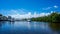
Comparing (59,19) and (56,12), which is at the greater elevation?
(56,12)

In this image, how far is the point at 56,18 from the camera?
4853 cm

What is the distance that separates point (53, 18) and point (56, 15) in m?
2.01

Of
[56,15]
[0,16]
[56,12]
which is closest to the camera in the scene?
[56,15]

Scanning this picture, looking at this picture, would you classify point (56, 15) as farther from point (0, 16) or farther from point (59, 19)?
point (0, 16)

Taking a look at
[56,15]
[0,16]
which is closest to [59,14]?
[56,15]

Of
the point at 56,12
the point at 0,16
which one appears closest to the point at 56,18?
the point at 56,12

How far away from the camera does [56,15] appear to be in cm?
4831

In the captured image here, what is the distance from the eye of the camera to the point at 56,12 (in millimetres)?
52094

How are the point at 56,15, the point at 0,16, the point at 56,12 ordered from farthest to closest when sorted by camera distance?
1. the point at 0,16
2. the point at 56,12
3. the point at 56,15

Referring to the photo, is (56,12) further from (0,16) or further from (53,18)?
(0,16)

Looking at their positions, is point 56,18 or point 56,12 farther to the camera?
point 56,12

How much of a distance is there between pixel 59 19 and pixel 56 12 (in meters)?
4.33

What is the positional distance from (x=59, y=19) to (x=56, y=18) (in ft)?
5.84

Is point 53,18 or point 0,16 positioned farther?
point 0,16
